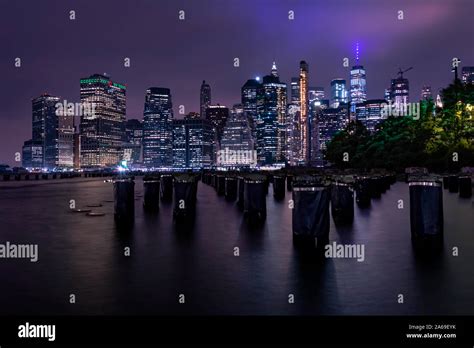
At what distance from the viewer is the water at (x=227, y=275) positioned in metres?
7.14

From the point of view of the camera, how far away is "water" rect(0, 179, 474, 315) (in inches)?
281

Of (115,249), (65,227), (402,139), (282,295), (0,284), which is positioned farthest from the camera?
(402,139)

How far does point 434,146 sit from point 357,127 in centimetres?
4712

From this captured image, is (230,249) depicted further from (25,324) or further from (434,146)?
(434,146)

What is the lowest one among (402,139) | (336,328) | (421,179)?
(336,328)

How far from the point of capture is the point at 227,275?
9.27m

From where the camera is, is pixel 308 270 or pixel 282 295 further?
pixel 308 270

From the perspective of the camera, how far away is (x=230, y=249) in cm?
1239

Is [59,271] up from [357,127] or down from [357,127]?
down

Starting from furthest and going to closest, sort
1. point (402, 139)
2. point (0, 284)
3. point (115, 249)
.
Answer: point (402, 139) < point (115, 249) < point (0, 284)

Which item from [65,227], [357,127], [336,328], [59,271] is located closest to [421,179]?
[336,328]

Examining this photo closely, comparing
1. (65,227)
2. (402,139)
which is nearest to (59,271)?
(65,227)

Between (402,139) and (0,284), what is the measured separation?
75.2 m

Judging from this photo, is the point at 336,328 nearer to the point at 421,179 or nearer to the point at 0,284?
the point at 0,284
